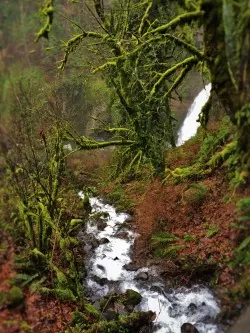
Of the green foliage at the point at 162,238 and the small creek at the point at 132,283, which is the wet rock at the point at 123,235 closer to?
the small creek at the point at 132,283

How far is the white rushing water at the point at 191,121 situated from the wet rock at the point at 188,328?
17496mm

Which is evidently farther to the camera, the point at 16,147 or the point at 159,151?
the point at 159,151

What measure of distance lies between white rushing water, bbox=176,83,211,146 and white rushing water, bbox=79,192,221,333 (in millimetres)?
12499

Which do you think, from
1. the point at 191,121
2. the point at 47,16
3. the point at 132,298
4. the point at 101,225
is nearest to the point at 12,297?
the point at 132,298

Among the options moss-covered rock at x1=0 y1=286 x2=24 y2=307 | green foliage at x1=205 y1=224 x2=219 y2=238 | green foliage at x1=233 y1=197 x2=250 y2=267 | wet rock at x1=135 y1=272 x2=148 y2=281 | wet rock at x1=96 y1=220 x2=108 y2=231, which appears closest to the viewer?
moss-covered rock at x1=0 y1=286 x2=24 y2=307

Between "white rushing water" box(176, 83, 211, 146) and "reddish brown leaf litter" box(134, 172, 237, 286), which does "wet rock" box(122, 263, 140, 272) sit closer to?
"reddish brown leaf litter" box(134, 172, 237, 286)

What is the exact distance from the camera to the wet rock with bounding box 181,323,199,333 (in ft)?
24.6

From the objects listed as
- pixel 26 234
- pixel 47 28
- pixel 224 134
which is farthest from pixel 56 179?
pixel 224 134

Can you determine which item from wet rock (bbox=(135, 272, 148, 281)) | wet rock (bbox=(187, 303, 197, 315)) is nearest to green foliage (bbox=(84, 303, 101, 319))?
wet rock (bbox=(135, 272, 148, 281))

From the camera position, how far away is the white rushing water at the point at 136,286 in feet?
26.0

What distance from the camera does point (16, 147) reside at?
762cm

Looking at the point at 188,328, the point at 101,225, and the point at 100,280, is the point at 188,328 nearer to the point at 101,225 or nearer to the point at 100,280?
the point at 100,280

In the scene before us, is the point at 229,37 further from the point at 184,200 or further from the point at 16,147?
the point at 184,200

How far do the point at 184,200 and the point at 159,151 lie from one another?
187cm
